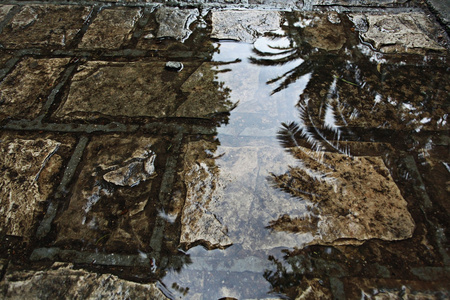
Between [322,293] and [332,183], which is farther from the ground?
[332,183]

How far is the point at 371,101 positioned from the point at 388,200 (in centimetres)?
71

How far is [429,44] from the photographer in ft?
7.14

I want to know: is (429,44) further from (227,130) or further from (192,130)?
(192,130)

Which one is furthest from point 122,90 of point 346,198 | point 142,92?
point 346,198

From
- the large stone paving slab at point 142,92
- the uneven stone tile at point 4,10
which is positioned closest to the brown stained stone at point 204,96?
the large stone paving slab at point 142,92

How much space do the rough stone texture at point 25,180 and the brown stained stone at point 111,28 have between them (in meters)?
1.02

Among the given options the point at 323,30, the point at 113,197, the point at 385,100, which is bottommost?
the point at 113,197

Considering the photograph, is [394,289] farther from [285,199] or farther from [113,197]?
[113,197]

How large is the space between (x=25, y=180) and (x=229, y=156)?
113 centimetres

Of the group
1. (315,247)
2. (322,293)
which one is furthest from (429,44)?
(322,293)

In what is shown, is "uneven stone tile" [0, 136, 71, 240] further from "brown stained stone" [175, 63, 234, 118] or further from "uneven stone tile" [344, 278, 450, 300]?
"uneven stone tile" [344, 278, 450, 300]

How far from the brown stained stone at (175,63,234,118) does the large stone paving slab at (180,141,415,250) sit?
1.00 ft

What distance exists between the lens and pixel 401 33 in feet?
7.46

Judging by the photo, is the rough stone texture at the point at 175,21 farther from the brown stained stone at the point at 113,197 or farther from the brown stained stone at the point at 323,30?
the brown stained stone at the point at 113,197
